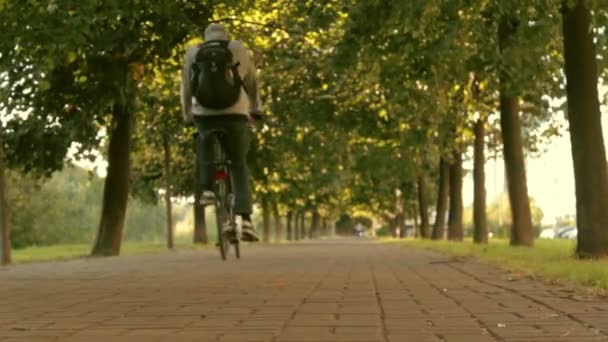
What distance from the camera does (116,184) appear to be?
→ 21.7 metres

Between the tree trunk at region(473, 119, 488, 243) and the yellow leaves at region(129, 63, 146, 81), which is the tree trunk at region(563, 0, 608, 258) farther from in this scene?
the tree trunk at region(473, 119, 488, 243)

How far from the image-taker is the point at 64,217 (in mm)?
87562

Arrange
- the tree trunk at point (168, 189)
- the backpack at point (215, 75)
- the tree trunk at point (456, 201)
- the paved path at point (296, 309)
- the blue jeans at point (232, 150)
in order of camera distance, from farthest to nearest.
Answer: the tree trunk at point (456, 201) < the tree trunk at point (168, 189) < the blue jeans at point (232, 150) < the backpack at point (215, 75) < the paved path at point (296, 309)

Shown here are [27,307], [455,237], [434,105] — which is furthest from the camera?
[455,237]

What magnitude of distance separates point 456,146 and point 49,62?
56.9ft

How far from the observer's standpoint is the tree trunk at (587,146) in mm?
13133

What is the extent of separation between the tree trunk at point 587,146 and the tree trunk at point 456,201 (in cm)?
1721

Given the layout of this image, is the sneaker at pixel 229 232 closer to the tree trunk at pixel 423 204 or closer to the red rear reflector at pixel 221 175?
the red rear reflector at pixel 221 175

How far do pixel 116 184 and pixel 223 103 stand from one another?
12.5 meters

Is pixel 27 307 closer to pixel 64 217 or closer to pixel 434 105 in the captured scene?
pixel 434 105

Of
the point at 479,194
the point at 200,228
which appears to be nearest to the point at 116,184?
the point at 479,194

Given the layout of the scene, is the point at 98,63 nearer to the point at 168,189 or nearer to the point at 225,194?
the point at 225,194

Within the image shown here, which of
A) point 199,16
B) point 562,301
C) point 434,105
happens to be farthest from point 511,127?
point 562,301

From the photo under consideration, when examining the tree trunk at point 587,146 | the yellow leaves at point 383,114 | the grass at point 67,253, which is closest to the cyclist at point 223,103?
the tree trunk at point 587,146
